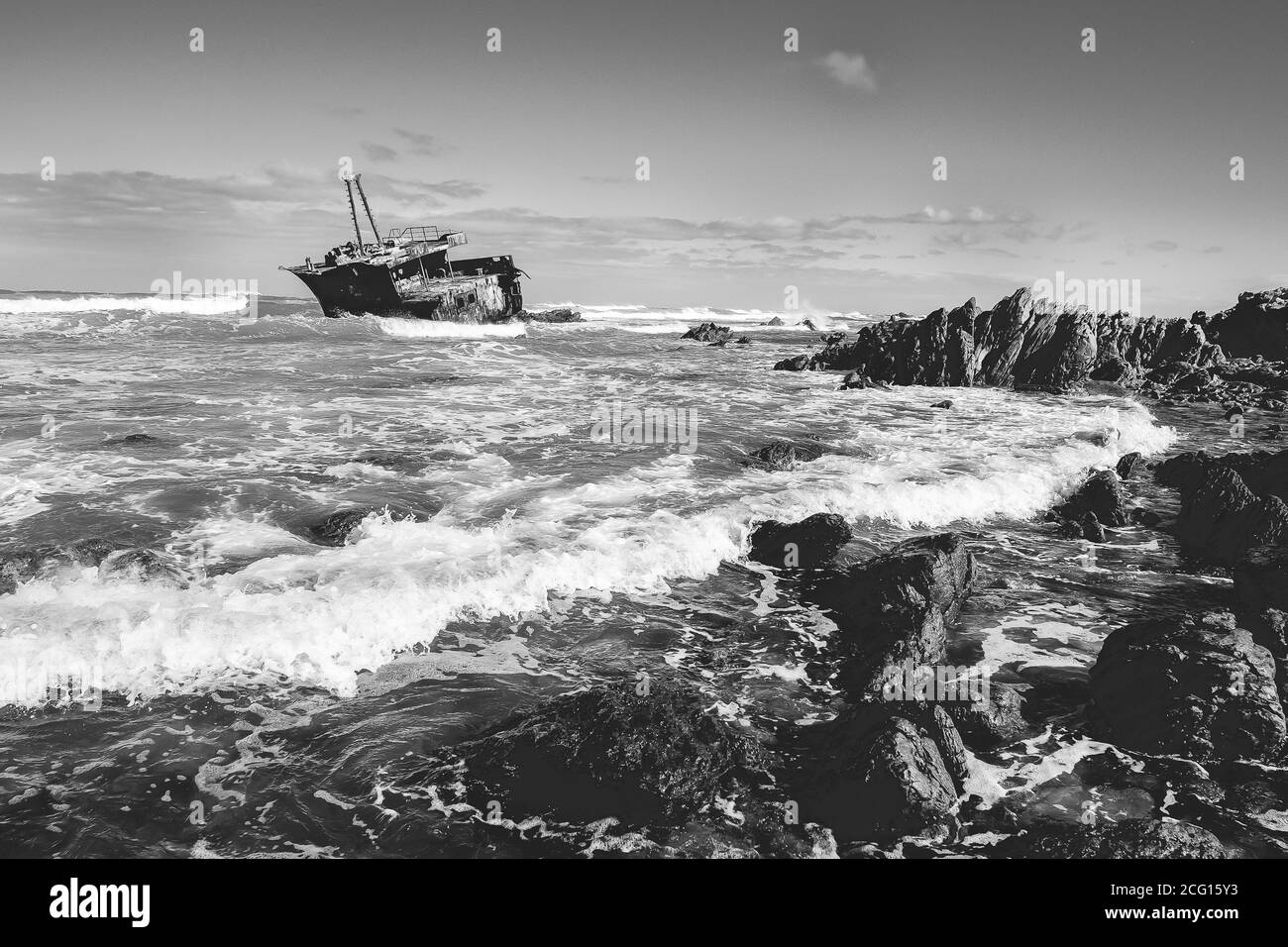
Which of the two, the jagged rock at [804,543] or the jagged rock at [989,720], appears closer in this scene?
the jagged rock at [989,720]

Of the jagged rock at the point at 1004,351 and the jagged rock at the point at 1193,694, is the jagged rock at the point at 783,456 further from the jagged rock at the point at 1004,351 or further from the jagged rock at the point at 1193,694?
the jagged rock at the point at 1004,351

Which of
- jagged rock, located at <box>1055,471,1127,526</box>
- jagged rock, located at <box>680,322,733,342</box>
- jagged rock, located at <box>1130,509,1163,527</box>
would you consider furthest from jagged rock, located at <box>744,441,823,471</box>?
jagged rock, located at <box>680,322,733,342</box>

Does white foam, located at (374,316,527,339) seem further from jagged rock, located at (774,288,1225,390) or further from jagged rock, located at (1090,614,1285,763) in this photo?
jagged rock, located at (1090,614,1285,763)

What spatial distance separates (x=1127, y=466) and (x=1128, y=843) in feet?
47.6

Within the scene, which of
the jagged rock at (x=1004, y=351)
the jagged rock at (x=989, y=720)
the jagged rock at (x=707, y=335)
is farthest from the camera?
the jagged rock at (x=707, y=335)

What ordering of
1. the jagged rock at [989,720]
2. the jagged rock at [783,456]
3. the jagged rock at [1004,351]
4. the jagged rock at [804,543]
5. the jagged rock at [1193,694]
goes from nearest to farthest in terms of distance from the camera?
1. the jagged rock at [1193,694]
2. the jagged rock at [989,720]
3. the jagged rock at [804,543]
4. the jagged rock at [783,456]
5. the jagged rock at [1004,351]

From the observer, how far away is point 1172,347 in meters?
39.5

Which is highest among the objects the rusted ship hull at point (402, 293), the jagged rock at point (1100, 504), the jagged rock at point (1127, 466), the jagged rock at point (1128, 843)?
the rusted ship hull at point (402, 293)

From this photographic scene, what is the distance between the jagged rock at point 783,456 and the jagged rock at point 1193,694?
9.40 m

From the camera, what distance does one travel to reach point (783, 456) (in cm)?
1630

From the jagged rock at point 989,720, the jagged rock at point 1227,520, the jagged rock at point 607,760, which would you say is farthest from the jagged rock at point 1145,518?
the jagged rock at point 607,760

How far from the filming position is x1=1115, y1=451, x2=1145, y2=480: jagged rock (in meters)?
16.4

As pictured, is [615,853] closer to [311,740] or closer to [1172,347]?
[311,740]

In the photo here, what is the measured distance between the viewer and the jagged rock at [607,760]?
17.8 feet
